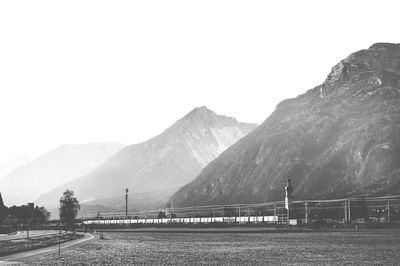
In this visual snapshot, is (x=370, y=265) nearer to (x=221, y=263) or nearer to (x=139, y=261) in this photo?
(x=221, y=263)

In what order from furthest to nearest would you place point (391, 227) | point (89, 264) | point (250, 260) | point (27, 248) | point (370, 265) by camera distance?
1. point (391, 227)
2. point (27, 248)
3. point (250, 260)
4. point (89, 264)
5. point (370, 265)

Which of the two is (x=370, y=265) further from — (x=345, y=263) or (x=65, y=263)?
(x=65, y=263)

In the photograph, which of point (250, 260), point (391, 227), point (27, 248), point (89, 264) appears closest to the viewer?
point (89, 264)

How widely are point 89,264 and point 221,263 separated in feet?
43.2

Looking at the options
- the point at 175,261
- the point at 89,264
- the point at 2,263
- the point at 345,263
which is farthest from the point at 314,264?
the point at 2,263

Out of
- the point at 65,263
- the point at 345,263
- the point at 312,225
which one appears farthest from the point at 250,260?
the point at 312,225

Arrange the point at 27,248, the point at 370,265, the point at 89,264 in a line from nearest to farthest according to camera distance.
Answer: the point at 370,265, the point at 89,264, the point at 27,248

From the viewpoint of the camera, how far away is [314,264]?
186 ft

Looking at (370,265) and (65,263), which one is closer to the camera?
(370,265)

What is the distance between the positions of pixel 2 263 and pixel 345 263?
34.3m

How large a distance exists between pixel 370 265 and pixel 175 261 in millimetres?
19822

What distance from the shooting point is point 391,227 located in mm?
178875

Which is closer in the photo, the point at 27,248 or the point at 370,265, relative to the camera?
the point at 370,265

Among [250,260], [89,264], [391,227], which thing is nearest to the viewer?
[89,264]
